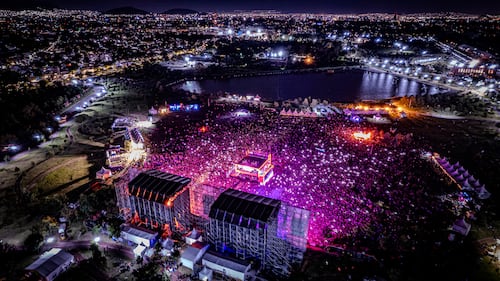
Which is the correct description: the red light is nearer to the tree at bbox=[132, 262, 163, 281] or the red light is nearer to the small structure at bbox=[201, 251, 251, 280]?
the small structure at bbox=[201, 251, 251, 280]

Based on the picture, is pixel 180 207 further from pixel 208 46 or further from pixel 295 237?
pixel 208 46

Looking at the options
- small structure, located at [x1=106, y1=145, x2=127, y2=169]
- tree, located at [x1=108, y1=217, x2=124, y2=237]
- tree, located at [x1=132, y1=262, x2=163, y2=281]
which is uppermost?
small structure, located at [x1=106, y1=145, x2=127, y2=169]

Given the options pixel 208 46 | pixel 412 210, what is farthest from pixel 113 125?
pixel 208 46

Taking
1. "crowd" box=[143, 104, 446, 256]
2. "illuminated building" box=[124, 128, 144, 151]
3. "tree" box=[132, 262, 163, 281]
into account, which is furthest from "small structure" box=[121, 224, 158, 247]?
"illuminated building" box=[124, 128, 144, 151]

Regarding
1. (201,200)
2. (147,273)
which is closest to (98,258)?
(147,273)

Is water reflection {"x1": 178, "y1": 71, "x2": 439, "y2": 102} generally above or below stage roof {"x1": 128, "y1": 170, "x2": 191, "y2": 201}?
below

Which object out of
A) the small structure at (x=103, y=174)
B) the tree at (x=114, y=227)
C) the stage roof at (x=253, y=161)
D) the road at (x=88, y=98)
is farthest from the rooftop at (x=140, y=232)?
the road at (x=88, y=98)

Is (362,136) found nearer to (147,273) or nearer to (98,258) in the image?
(147,273)

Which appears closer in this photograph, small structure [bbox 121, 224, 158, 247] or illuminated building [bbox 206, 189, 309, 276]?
illuminated building [bbox 206, 189, 309, 276]
